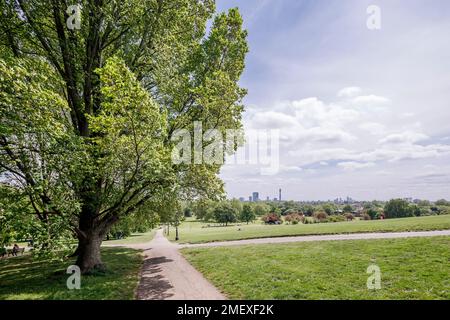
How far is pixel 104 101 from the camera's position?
11867 mm

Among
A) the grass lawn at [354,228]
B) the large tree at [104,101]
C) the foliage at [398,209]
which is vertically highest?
the large tree at [104,101]

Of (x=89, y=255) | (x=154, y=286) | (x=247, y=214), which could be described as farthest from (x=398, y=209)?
(x=89, y=255)

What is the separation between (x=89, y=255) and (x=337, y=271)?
13270 millimetres

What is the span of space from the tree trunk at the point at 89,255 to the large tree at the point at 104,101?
6 cm

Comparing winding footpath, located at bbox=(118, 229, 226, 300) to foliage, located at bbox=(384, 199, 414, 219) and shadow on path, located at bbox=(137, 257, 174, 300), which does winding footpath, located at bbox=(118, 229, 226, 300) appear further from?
foliage, located at bbox=(384, 199, 414, 219)

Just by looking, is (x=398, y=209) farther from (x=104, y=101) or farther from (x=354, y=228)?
(x=104, y=101)

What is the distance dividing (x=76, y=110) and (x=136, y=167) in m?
6.11

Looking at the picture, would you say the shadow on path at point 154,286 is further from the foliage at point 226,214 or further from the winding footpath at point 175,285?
the foliage at point 226,214

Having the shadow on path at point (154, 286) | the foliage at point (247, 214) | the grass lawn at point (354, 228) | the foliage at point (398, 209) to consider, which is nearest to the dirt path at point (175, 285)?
the shadow on path at point (154, 286)

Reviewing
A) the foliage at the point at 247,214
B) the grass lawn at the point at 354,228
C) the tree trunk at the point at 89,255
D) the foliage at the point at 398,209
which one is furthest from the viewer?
the foliage at the point at 247,214

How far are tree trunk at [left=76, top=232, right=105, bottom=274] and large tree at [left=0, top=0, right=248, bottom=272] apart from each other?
0.06 metres

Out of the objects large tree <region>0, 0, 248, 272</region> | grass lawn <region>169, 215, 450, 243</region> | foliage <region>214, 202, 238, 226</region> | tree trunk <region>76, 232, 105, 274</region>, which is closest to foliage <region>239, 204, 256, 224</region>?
foliage <region>214, 202, 238, 226</region>

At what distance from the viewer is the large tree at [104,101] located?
9.06 meters

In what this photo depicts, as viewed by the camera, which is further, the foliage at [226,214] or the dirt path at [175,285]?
the foliage at [226,214]
